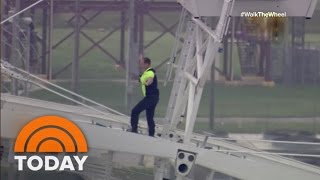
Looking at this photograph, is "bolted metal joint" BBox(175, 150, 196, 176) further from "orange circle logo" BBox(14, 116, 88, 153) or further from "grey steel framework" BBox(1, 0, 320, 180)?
"orange circle logo" BBox(14, 116, 88, 153)

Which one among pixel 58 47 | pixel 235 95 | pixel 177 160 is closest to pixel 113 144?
pixel 177 160

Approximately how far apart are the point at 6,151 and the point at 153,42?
4120 mm

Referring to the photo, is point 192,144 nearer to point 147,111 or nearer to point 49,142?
point 147,111

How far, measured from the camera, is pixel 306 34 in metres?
11.1

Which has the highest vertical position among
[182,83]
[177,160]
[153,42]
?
[153,42]

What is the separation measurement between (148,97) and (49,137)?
1503 mm

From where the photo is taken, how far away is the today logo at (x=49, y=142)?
5.93 m

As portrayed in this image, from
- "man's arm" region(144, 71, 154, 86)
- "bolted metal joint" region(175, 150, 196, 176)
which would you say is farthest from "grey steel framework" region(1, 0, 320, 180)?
"man's arm" region(144, 71, 154, 86)

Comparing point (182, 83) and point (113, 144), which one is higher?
point (182, 83)

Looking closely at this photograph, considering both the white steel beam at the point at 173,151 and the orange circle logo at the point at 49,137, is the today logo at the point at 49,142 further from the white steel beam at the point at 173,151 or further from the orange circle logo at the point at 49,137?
the white steel beam at the point at 173,151

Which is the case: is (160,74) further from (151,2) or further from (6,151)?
(6,151)

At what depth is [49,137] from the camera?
5.93 metres

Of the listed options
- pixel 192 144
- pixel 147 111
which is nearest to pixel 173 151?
pixel 192 144

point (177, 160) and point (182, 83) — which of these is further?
point (182, 83)
